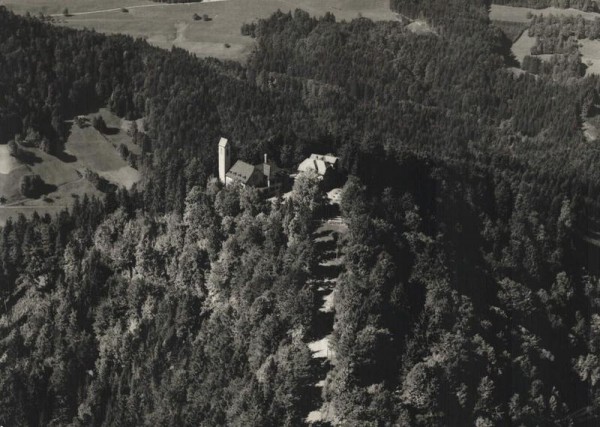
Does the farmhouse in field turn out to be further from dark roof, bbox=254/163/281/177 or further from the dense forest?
the dense forest

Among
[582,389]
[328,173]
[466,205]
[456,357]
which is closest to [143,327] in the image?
[328,173]

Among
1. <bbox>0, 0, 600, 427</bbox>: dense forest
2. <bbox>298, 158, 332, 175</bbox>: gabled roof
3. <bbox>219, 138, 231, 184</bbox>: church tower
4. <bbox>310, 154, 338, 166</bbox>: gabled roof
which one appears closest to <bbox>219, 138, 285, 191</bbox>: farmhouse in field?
<bbox>219, 138, 231, 184</bbox>: church tower

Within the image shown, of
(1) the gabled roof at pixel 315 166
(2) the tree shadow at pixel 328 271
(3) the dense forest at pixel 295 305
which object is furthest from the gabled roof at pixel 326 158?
(2) the tree shadow at pixel 328 271

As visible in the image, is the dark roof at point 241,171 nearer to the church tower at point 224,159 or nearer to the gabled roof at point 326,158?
the church tower at point 224,159

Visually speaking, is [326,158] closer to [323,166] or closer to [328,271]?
[323,166]

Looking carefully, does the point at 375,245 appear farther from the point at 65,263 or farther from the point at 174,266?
the point at 65,263

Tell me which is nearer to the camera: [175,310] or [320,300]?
[320,300]
